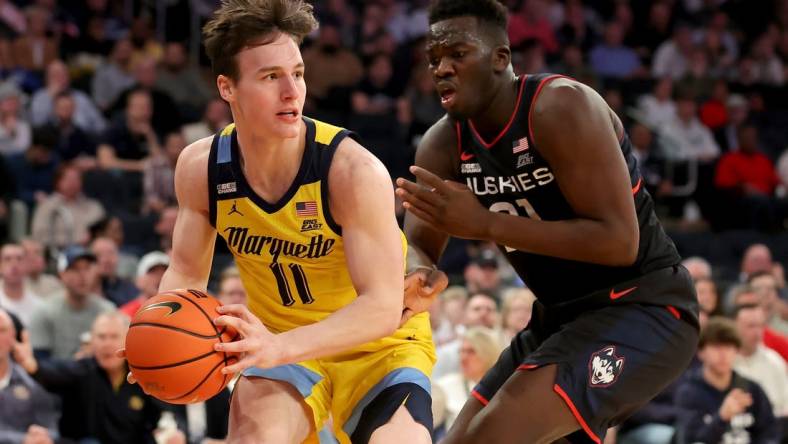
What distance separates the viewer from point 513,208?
446cm

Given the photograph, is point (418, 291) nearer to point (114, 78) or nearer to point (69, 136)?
point (69, 136)

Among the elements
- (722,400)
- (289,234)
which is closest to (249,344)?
(289,234)

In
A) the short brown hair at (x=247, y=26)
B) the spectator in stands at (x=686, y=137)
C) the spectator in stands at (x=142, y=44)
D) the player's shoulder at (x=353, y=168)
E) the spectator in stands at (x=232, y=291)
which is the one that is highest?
the short brown hair at (x=247, y=26)

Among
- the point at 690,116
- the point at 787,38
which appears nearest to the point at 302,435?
the point at 690,116

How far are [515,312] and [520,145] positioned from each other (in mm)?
4514

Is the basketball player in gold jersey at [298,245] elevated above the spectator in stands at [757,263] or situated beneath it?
elevated above

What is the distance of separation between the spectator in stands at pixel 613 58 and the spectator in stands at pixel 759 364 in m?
7.32

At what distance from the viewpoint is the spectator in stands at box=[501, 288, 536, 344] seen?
871 cm

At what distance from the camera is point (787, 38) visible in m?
16.7

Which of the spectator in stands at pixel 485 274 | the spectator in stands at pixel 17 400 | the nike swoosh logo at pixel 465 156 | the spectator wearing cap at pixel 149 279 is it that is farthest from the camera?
the spectator in stands at pixel 485 274

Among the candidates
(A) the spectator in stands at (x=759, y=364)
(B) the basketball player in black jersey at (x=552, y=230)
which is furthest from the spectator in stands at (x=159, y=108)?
(B) the basketball player in black jersey at (x=552, y=230)

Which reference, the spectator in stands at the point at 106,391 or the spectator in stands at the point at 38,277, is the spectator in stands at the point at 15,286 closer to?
the spectator in stands at the point at 38,277

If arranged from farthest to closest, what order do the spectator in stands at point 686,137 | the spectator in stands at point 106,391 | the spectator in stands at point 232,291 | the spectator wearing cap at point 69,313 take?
the spectator in stands at point 686,137 < the spectator wearing cap at point 69,313 < the spectator in stands at point 232,291 < the spectator in stands at point 106,391

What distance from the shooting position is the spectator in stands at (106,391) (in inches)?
297
